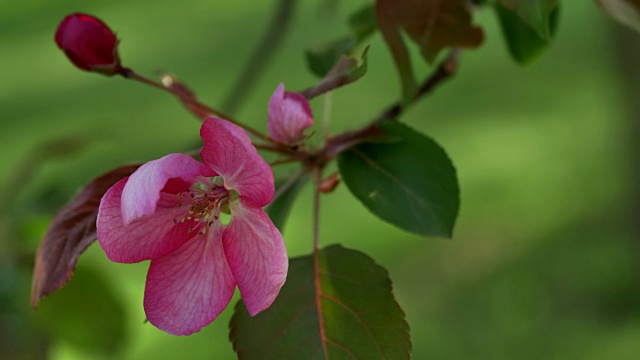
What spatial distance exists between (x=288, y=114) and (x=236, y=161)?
0.09 m

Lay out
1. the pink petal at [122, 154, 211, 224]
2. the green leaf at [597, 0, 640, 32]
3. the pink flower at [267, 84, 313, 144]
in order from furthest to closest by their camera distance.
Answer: the green leaf at [597, 0, 640, 32], the pink flower at [267, 84, 313, 144], the pink petal at [122, 154, 211, 224]

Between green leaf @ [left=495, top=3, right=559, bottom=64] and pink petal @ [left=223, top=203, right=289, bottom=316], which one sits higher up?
pink petal @ [left=223, top=203, right=289, bottom=316]

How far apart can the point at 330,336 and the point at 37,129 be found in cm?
432

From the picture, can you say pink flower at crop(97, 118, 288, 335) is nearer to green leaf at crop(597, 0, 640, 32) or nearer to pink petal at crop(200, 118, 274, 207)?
pink petal at crop(200, 118, 274, 207)

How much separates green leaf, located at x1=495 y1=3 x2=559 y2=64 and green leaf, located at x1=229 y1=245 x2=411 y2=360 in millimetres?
402

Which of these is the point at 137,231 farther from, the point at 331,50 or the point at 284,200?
the point at 331,50

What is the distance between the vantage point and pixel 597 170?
3773mm

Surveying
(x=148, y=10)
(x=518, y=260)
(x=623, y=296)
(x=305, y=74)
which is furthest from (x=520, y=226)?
(x=148, y=10)

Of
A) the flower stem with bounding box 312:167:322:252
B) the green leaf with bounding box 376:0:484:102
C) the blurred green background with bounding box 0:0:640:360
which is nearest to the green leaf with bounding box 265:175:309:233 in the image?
the flower stem with bounding box 312:167:322:252

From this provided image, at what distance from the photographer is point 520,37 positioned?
3.42 feet

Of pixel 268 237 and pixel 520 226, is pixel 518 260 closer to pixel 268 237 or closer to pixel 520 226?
pixel 520 226

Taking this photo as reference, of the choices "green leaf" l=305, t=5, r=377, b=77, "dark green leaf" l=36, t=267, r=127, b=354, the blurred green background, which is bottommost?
the blurred green background

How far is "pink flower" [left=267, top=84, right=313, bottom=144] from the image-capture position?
70 centimetres

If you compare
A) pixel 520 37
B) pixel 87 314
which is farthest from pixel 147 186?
pixel 87 314
